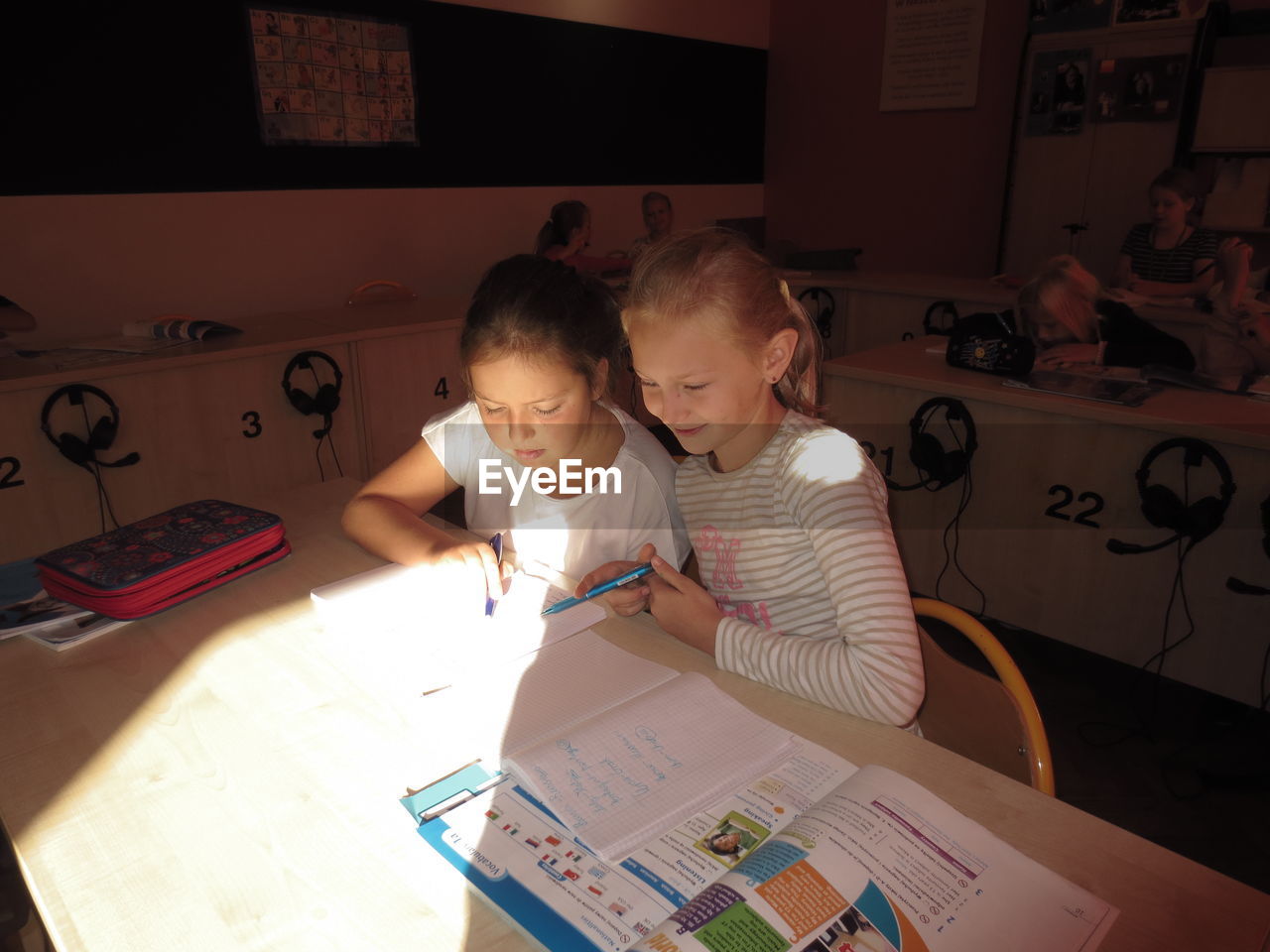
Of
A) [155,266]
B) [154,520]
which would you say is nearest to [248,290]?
[155,266]

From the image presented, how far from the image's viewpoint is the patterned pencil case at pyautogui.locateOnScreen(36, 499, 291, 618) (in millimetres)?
1081

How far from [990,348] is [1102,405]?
40 cm

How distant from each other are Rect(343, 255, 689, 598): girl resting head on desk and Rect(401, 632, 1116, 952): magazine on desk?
395 mm

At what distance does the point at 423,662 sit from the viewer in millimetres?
974

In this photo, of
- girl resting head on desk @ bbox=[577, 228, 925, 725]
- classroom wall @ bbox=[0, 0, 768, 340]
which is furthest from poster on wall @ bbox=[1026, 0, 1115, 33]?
girl resting head on desk @ bbox=[577, 228, 925, 725]

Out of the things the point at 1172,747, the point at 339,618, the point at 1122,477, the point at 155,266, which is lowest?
the point at 1172,747

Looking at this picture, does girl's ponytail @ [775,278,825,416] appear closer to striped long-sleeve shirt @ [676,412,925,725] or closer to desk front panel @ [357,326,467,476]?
striped long-sleeve shirt @ [676,412,925,725]

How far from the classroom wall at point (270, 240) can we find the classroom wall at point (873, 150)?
1.01 metres

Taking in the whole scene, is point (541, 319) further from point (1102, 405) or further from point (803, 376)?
point (1102, 405)

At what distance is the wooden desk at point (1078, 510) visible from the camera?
1.98 metres

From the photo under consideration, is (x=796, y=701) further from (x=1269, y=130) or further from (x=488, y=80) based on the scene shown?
(x=1269, y=130)

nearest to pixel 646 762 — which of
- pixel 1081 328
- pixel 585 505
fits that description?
pixel 585 505

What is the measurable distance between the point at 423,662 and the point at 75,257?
9.05ft

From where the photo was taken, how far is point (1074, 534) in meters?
2.23
